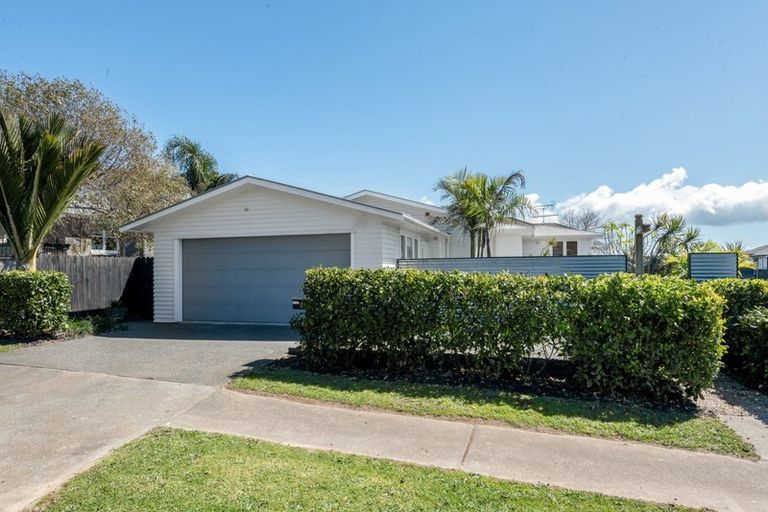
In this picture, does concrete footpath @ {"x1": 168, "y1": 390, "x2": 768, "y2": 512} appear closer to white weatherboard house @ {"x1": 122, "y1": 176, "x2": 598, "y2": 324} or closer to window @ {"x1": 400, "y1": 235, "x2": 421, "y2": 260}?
white weatherboard house @ {"x1": 122, "y1": 176, "x2": 598, "y2": 324}

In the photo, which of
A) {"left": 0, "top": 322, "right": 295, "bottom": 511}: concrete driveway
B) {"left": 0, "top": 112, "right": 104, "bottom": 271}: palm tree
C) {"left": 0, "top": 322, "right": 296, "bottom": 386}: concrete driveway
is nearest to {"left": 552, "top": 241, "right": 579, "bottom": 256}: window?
{"left": 0, "top": 322, "right": 296, "bottom": 386}: concrete driveway

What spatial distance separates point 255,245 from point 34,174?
4704mm

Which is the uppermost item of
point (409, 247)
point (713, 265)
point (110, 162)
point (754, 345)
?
point (110, 162)

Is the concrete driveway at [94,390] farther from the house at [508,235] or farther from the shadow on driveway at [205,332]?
the house at [508,235]

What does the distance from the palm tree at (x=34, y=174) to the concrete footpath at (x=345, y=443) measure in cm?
509

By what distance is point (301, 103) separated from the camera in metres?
12.1

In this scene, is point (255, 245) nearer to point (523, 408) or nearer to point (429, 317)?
point (429, 317)

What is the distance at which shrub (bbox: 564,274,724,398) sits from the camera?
465cm

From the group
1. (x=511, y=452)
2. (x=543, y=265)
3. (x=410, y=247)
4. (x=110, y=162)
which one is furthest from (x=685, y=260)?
(x=110, y=162)

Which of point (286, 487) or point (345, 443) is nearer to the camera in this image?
point (286, 487)

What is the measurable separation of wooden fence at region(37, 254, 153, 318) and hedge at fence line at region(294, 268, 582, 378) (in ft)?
26.5

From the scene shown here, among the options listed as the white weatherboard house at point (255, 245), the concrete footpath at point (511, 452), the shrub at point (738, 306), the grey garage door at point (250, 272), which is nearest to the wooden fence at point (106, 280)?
the white weatherboard house at point (255, 245)

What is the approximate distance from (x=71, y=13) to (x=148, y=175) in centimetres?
878

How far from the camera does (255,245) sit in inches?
424
